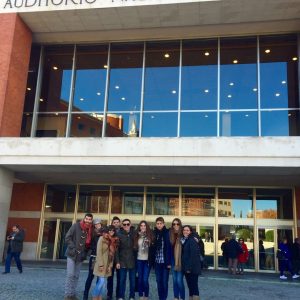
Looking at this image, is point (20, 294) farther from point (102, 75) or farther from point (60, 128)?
point (102, 75)

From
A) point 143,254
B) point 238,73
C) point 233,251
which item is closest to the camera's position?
point 143,254

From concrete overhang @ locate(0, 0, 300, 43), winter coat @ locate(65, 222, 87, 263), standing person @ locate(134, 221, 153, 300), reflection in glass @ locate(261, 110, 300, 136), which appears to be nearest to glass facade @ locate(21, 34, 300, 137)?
reflection in glass @ locate(261, 110, 300, 136)

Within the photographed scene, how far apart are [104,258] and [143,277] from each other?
0.89 meters

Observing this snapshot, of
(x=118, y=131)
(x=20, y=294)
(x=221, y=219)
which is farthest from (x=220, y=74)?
(x=20, y=294)

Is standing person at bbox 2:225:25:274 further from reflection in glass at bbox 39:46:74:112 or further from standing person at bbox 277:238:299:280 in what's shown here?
standing person at bbox 277:238:299:280

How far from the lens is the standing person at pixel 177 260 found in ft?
23.7

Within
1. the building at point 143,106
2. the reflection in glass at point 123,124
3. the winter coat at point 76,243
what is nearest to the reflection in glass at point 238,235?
the building at point 143,106

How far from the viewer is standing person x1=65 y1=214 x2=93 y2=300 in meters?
7.34

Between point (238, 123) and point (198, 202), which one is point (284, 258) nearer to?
point (198, 202)

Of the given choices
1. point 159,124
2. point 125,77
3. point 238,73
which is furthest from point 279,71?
point 125,77

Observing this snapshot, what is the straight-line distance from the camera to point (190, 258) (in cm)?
714

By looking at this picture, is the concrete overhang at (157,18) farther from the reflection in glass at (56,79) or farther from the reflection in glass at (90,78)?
the reflection in glass at (56,79)

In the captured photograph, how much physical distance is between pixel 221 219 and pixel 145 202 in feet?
11.0

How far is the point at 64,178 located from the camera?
1683 centimetres
